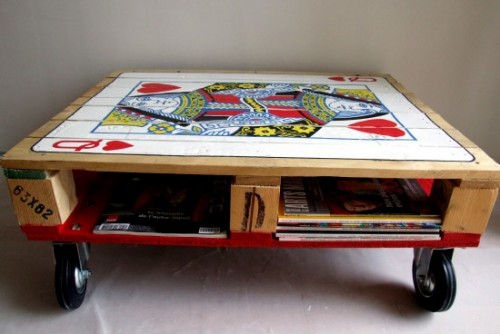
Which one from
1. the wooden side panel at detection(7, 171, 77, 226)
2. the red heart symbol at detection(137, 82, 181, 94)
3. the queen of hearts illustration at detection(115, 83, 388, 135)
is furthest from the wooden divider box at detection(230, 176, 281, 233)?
the red heart symbol at detection(137, 82, 181, 94)

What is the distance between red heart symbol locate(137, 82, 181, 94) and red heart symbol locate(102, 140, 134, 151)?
279 millimetres

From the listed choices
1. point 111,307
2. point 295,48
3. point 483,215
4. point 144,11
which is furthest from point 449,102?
point 111,307

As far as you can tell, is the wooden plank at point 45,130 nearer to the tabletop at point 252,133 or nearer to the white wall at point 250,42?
the tabletop at point 252,133

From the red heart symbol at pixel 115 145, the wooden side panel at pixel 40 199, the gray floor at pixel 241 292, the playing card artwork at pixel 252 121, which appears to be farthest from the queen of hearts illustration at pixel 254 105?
the gray floor at pixel 241 292

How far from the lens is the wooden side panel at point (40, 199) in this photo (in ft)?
2.16

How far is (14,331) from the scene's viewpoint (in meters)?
0.75

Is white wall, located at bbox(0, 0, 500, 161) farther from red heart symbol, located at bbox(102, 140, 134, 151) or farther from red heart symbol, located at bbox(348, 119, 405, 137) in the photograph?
red heart symbol, located at bbox(102, 140, 134, 151)

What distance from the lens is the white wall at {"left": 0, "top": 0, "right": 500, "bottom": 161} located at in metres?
1.08

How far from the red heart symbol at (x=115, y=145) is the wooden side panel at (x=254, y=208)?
195 mm

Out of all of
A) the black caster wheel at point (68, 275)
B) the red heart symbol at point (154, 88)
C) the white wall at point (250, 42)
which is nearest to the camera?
the black caster wheel at point (68, 275)

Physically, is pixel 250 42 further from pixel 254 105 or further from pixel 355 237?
pixel 355 237

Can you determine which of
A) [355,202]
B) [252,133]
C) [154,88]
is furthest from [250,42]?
[355,202]

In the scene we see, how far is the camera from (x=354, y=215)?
2.39ft

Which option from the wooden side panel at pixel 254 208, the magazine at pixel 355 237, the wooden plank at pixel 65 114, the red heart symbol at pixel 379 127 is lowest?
the magazine at pixel 355 237
